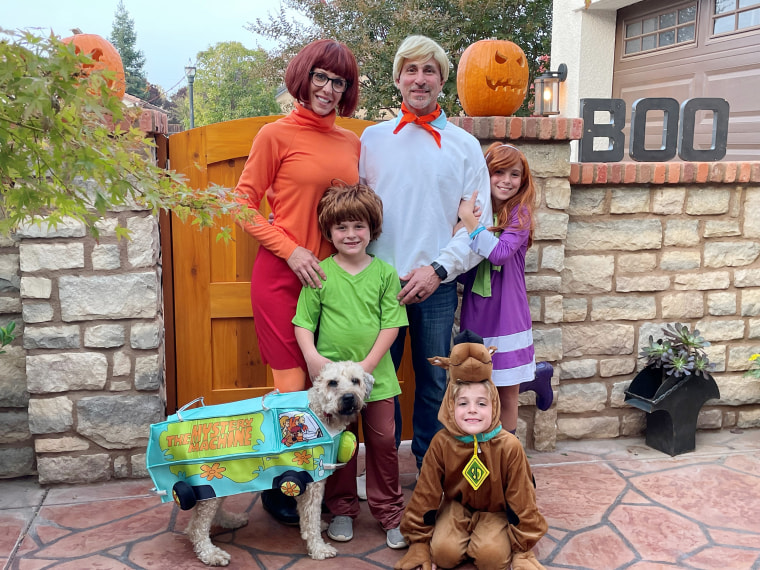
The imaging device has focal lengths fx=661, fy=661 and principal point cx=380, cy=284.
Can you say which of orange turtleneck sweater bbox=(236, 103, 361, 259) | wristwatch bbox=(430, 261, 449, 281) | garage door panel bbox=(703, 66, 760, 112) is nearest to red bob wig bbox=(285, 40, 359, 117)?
orange turtleneck sweater bbox=(236, 103, 361, 259)

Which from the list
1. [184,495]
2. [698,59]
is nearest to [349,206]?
[184,495]

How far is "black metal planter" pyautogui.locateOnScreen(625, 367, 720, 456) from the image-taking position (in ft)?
12.4

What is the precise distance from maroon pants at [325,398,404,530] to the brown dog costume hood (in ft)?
0.96

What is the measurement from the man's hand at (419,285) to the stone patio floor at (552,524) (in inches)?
42.3

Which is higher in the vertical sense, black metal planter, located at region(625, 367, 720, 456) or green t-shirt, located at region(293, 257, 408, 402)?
green t-shirt, located at region(293, 257, 408, 402)

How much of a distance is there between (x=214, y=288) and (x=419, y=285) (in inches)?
50.9

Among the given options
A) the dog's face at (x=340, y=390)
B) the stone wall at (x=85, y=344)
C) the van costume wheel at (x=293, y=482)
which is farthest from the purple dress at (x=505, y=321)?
the stone wall at (x=85, y=344)

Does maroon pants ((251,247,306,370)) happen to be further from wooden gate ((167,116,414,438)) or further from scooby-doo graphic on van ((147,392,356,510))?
wooden gate ((167,116,414,438))

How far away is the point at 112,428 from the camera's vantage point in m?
3.39

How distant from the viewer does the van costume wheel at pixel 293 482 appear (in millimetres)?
2584

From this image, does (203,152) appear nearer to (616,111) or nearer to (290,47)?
(616,111)

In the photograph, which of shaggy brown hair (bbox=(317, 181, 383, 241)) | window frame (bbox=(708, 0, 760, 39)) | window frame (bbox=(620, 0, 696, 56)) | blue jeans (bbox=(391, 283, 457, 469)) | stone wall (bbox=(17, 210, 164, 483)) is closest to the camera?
shaggy brown hair (bbox=(317, 181, 383, 241))

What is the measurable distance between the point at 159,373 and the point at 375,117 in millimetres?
10518

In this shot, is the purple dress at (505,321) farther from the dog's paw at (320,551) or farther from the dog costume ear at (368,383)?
the dog's paw at (320,551)
